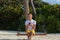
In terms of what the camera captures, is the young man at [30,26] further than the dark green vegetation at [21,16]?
No

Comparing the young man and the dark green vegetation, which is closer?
the young man

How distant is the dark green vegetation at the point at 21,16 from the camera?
16.5 m

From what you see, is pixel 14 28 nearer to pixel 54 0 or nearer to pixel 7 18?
pixel 7 18

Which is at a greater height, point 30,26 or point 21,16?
point 30,26

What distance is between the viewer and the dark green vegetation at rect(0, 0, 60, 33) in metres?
16.5

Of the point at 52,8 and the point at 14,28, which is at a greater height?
the point at 52,8

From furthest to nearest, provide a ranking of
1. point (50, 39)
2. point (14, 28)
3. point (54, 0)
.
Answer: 1. point (54, 0)
2. point (14, 28)
3. point (50, 39)

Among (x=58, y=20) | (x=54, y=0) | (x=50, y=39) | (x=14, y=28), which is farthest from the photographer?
(x=54, y=0)

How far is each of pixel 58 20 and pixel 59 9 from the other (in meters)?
0.92

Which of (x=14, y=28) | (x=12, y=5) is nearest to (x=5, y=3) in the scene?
(x=12, y=5)

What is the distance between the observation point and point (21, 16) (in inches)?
691

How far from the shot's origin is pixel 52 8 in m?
17.2

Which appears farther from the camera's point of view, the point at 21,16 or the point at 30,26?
the point at 21,16

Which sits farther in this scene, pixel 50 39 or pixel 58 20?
pixel 58 20
